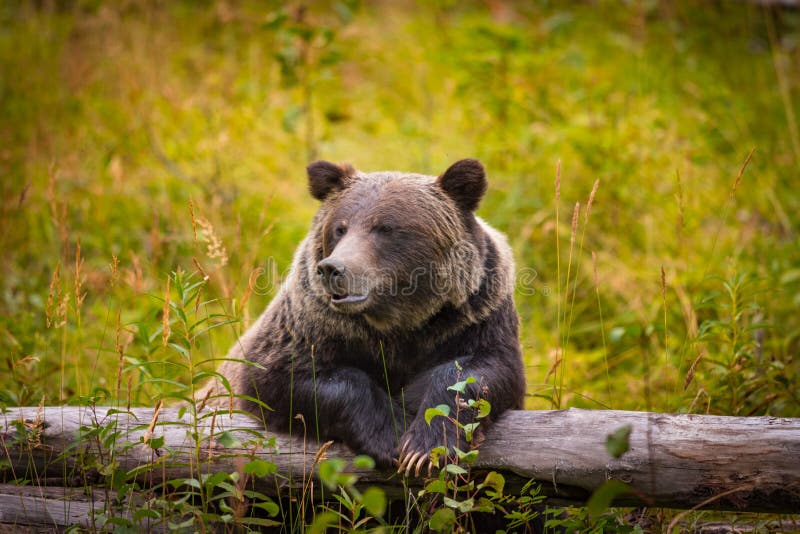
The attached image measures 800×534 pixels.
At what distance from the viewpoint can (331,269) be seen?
3531mm

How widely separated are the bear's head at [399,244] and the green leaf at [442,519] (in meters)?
1.13

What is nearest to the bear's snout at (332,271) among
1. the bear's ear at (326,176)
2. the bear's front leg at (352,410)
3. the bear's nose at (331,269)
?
the bear's nose at (331,269)

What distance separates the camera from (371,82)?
10.2 metres

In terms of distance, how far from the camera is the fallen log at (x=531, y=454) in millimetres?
2926

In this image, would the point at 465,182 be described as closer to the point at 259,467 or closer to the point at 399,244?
the point at 399,244

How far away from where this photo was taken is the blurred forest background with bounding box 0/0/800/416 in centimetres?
542

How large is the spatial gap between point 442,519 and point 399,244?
155 centimetres

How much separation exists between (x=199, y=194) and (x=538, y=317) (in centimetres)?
368

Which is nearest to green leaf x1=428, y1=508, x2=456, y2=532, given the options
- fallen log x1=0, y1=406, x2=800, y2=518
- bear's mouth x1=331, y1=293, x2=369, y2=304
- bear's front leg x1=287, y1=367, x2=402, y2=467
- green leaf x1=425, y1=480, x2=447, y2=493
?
green leaf x1=425, y1=480, x2=447, y2=493

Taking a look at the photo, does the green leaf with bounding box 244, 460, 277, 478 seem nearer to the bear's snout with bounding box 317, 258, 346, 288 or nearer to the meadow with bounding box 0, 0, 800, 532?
the bear's snout with bounding box 317, 258, 346, 288

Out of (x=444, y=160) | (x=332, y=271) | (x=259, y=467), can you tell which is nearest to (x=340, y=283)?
(x=332, y=271)

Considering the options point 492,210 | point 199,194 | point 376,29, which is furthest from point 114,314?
point 376,29

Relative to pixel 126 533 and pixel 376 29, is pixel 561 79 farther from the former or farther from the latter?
pixel 126 533

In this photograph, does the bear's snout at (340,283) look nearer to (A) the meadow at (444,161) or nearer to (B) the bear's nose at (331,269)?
(B) the bear's nose at (331,269)
